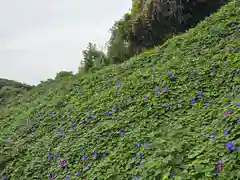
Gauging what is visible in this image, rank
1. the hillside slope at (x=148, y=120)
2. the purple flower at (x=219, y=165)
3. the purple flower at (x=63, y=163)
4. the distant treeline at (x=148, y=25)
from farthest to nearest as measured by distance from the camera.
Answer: the distant treeline at (x=148, y=25), the purple flower at (x=63, y=163), the hillside slope at (x=148, y=120), the purple flower at (x=219, y=165)

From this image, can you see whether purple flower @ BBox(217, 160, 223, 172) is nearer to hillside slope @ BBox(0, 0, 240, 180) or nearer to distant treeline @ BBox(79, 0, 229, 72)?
hillside slope @ BBox(0, 0, 240, 180)

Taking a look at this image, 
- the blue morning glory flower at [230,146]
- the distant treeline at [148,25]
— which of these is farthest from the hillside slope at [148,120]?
the distant treeline at [148,25]

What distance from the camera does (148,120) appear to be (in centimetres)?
389

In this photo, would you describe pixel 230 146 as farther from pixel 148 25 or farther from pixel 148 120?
pixel 148 25

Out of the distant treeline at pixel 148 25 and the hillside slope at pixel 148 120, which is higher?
the distant treeline at pixel 148 25

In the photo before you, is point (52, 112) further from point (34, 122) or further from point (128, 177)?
point (128, 177)

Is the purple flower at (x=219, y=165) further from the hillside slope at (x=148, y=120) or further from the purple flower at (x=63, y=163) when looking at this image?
the purple flower at (x=63, y=163)

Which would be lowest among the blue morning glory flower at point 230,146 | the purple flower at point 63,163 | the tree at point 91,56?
the purple flower at point 63,163

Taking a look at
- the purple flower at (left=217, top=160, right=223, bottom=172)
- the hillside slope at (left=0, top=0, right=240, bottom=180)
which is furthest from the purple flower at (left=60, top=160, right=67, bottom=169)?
the purple flower at (left=217, top=160, right=223, bottom=172)

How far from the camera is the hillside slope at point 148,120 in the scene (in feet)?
9.46

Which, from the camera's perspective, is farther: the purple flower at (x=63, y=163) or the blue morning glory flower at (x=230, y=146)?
the purple flower at (x=63, y=163)

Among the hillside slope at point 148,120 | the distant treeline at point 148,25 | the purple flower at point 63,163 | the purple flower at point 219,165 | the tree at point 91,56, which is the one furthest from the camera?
the tree at point 91,56

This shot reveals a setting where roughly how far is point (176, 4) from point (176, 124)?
4.87m

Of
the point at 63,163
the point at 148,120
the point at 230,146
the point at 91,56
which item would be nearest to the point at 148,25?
the point at 91,56
